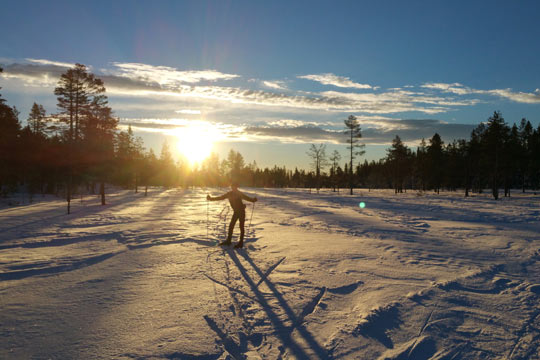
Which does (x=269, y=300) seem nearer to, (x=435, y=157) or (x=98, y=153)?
(x=98, y=153)

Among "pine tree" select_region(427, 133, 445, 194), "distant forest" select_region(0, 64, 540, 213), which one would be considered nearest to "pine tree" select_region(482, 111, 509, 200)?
"distant forest" select_region(0, 64, 540, 213)

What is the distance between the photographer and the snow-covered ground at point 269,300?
11.9 feet

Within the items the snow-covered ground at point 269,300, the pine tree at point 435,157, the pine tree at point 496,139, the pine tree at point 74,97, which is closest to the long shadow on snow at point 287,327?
the snow-covered ground at point 269,300

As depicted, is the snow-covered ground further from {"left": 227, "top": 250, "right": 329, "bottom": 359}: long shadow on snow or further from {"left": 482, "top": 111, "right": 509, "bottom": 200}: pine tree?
{"left": 482, "top": 111, "right": 509, "bottom": 200}: pine tree

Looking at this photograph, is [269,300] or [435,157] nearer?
[269,300]

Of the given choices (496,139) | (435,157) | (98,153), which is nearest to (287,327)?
(98,153)

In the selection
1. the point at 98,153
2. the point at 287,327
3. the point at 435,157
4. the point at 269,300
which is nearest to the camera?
the point at 287,327

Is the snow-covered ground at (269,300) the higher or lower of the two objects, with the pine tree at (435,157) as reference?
lower

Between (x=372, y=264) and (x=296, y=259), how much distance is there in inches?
72.3

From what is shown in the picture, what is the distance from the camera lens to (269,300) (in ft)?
16.8

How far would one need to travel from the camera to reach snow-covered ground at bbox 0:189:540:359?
362 cm

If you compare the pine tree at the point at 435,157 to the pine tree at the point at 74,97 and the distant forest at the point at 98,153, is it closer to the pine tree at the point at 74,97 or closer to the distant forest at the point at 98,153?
the distant forest at the point at 98,153

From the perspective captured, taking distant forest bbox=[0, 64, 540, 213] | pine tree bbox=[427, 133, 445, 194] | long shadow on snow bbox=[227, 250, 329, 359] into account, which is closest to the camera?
long shadow on snow bbox=[227, 250, 329, 359]

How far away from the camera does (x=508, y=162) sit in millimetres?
44688
